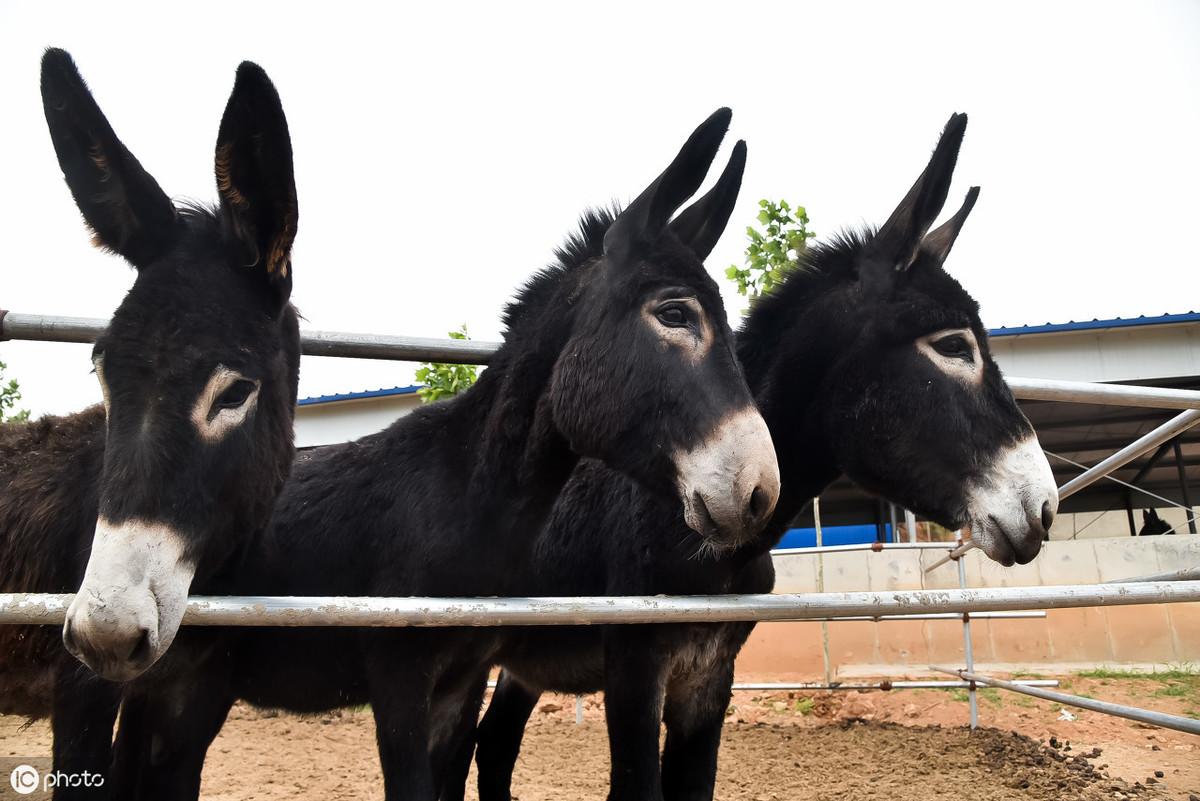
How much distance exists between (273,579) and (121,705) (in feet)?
2.20

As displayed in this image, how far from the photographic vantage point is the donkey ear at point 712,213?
3.53m

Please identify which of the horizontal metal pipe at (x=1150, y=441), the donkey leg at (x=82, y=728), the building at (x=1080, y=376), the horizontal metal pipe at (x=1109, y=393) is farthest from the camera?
the building at (x=1080, y=376)

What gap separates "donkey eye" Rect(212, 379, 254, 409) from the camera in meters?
2.46

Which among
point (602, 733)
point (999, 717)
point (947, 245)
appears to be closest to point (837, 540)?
point (999, 717)

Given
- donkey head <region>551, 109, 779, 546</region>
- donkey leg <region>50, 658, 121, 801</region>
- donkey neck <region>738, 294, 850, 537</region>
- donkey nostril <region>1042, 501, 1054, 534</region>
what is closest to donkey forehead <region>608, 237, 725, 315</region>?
donkey head <region>551, 109, 779, 546</region>

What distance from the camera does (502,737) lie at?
5.36 meters

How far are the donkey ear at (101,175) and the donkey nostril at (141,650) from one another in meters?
1.35

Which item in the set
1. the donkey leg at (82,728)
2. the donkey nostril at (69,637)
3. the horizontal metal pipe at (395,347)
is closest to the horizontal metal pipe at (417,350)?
the horizontal metal pipe at (395,347)

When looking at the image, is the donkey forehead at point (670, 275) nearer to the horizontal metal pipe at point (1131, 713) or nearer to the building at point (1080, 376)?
the horizontal metal pipe at point (1131, 713)

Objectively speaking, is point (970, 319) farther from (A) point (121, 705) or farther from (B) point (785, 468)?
(A) point (121, 705)

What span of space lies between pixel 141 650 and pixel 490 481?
1467 mm

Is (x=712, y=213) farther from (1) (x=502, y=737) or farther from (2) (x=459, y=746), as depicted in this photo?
(1) (x=502, y=737)

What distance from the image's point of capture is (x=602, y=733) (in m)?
9.05

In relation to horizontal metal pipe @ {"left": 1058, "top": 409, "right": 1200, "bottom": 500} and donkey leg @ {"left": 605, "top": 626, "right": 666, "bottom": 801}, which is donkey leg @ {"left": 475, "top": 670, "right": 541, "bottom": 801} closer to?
donkey leg @ {"left": 605, "top": 626, "right": 666, "bottom": 801}
